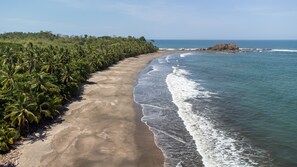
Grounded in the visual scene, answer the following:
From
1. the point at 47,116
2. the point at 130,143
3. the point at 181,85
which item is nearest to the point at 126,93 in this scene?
the point at 181,85

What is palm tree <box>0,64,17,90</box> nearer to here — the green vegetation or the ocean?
the green vegetation

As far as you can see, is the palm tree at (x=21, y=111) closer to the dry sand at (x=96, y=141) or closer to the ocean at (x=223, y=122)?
the dry sand at (x=96, y=141)

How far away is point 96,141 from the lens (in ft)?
105

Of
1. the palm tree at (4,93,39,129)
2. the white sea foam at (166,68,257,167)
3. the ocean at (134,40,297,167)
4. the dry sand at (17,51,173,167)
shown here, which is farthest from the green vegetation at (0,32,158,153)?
the white sea foam at (166,68,257,167)

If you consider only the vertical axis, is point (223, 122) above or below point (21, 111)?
below

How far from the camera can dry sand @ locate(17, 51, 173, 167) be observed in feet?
90.2

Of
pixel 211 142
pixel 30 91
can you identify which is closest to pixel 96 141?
pixel 30 91

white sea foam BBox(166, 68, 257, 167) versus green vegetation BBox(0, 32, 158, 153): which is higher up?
green vegetation BBox(0, 32, 158, 153)

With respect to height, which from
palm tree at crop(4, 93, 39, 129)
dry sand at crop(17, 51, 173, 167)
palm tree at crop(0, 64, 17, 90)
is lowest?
dry sand at crop(17, 51, 173, 167)

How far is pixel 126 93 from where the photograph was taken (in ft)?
184

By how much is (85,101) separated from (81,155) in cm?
2104

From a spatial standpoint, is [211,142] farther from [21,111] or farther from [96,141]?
[21,111]

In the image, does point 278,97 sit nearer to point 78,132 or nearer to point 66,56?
point 78,132

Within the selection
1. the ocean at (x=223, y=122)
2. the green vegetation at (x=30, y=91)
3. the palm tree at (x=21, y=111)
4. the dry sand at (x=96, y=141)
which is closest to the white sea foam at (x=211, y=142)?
the ocean at (x=223, y=122)
